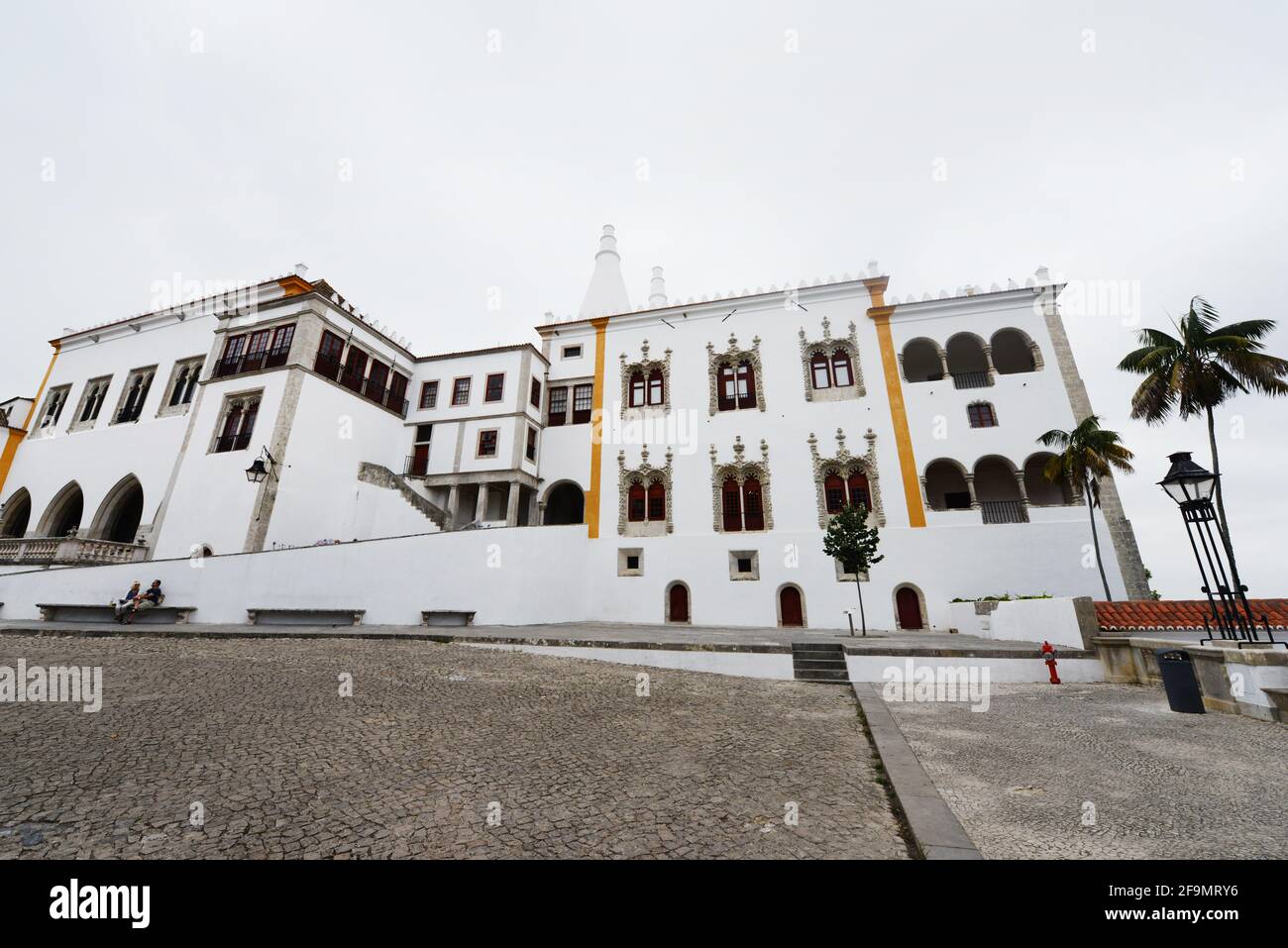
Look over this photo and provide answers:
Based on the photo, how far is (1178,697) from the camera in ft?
21.8

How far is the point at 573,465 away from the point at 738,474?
7753 millimetres

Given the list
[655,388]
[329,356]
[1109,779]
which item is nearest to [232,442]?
[329,356]

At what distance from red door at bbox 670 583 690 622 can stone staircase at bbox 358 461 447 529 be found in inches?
429

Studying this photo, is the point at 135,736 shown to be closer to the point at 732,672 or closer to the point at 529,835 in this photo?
the point at 529,835

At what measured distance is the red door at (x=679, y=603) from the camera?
18578mm

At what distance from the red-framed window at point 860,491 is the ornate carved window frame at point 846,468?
15 cm

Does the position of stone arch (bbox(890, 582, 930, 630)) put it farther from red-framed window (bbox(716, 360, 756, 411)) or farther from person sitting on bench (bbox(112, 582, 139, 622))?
person sitting on bench (bbox(112, 582, 139, 622))

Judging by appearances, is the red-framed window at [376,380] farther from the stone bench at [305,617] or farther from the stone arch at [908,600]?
the stone arch at [908,600]

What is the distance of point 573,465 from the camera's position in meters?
22.9

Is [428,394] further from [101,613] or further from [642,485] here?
[101,613]

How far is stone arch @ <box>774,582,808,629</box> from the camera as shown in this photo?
17.3 metres

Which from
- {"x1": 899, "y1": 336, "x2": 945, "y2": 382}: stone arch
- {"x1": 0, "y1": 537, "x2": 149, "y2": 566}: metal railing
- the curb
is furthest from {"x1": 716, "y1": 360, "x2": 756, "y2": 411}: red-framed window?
{"x1": 0, "y1": 537, "x2": 149, "y2": 566}: metal railing
